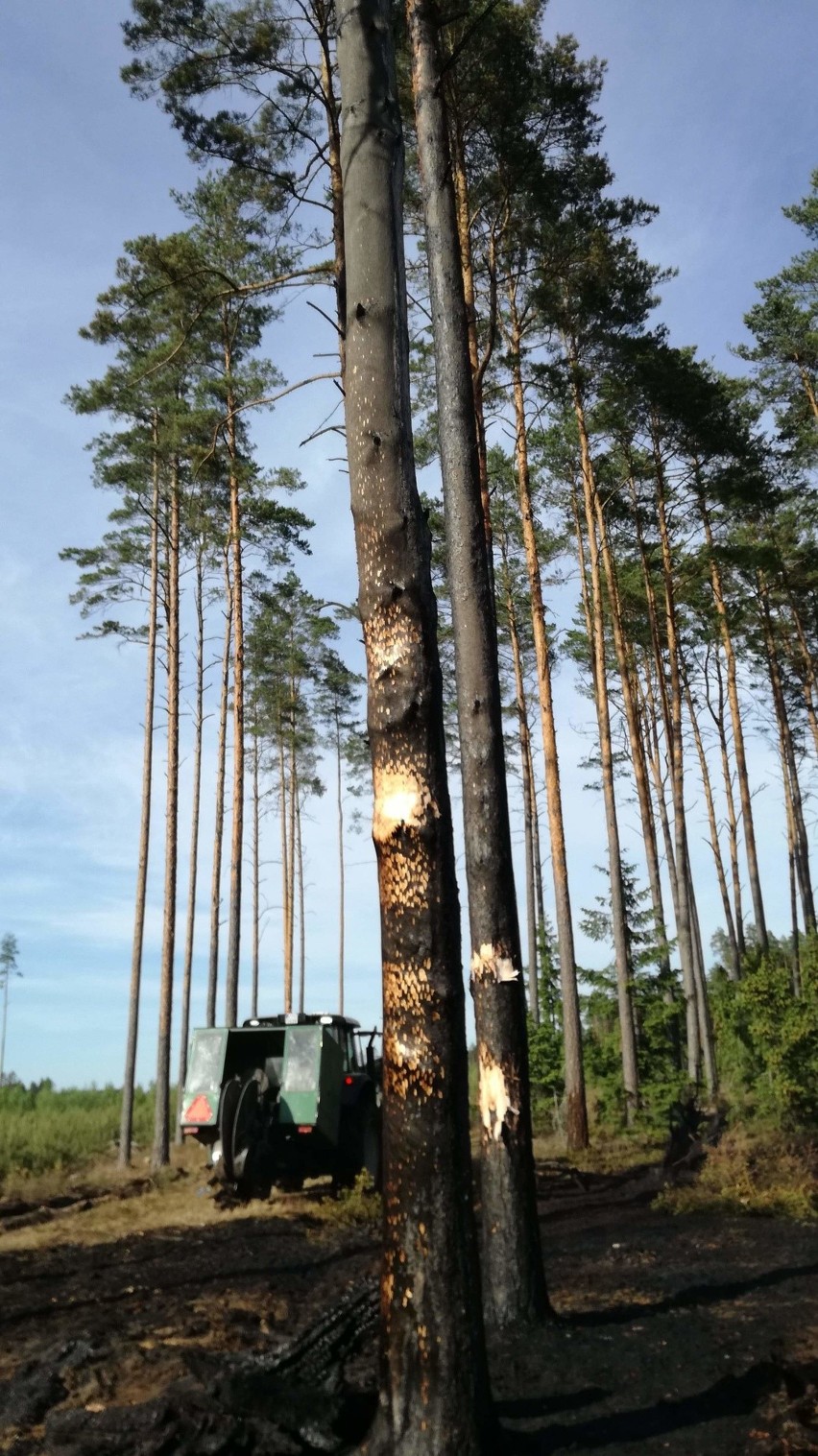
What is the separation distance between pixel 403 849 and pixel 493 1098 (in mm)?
2625

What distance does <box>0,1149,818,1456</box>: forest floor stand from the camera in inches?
158

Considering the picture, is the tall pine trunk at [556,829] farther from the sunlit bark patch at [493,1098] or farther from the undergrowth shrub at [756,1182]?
the sunlit bark patch at [493,1098]

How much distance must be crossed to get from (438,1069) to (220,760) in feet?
62.3

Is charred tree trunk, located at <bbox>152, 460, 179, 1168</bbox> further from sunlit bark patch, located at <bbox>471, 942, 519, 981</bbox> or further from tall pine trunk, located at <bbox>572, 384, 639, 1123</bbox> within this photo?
sunlit bark patch, located at <bbox>471, 942, 519, 981</bbox>

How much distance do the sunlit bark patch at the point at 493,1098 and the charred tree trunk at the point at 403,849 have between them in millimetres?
2128

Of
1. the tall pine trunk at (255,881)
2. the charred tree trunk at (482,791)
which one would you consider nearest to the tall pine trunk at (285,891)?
the tall pine trunk at (255,881)

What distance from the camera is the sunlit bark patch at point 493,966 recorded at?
6.33m

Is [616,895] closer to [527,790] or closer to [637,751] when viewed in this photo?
Result: [637,751]

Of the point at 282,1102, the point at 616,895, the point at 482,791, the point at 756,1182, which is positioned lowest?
the point at 756,1182

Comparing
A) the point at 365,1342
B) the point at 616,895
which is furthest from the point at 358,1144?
the point at 365,1342

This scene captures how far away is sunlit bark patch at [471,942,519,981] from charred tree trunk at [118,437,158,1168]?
14.8 m

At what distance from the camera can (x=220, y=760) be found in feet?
73.5

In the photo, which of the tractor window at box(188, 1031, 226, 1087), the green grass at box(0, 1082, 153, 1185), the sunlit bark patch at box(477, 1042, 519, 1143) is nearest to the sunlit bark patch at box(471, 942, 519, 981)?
the sunlit bark patch at box(477, 1042, 519, 1143)

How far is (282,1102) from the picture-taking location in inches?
486
